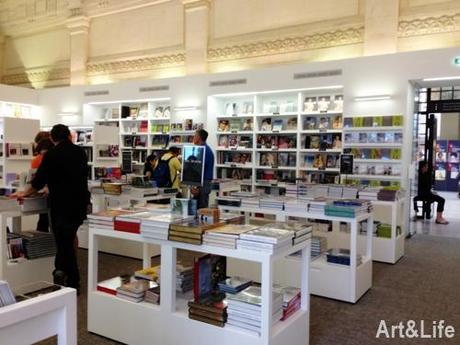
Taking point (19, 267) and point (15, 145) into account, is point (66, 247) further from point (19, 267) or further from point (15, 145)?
point (15, 145)

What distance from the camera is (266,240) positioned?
98.4 inches

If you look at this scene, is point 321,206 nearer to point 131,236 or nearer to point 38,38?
point 131,236

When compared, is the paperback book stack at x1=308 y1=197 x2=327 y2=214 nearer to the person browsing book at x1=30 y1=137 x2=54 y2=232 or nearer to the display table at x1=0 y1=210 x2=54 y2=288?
the display table at x1=0 y1=210 x2=54 y2=288

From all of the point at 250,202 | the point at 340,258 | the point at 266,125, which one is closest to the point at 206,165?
the point at 250,202

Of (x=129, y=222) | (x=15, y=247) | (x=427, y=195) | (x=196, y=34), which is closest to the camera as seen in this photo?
(x=129, y=222)

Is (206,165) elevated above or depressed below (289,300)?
above

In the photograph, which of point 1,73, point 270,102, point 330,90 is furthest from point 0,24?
point 330,90

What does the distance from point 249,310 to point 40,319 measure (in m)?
1.35

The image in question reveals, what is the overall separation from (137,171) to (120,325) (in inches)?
282

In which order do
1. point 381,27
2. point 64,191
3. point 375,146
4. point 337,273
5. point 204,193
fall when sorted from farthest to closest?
point 381,27
point 375,146
point 204,193
point 337,273
point 64,191

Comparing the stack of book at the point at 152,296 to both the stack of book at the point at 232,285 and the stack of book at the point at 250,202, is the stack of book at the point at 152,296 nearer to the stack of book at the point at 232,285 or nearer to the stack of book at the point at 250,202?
the stack of book at the point at 232,285

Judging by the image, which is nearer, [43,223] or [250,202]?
[250,202]

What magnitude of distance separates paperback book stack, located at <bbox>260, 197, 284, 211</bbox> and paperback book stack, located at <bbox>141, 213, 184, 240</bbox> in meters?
1.70

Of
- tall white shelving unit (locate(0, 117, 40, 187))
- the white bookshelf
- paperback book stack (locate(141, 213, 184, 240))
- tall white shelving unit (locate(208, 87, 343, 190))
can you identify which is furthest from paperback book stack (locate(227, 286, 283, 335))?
tall white shelving unit (locate(0, 117, 40, 187))
